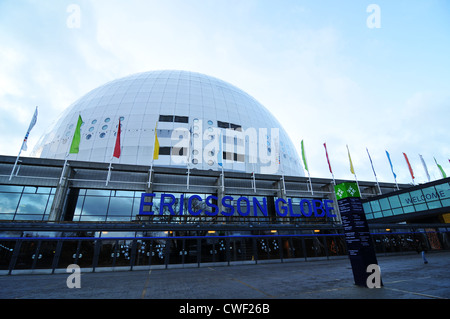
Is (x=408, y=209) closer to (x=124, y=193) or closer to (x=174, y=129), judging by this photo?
(x=174, y=129)

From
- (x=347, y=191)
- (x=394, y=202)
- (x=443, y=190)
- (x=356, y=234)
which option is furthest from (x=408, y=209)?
(x=356, y=234)

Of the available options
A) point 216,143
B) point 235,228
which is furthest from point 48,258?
point 216,143

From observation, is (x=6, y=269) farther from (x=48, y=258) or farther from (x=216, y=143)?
(x=216, y=143)

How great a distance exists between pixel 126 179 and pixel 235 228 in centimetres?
1850

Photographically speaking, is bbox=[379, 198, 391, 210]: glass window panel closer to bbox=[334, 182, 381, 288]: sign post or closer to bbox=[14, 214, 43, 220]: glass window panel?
bbox=[334, 182, 381, 288]: sign post

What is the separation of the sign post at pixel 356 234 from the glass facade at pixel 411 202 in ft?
115

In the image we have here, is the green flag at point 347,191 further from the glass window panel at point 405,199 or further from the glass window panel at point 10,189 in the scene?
the glass window panel at point 10,189

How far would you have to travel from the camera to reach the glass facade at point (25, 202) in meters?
27.8

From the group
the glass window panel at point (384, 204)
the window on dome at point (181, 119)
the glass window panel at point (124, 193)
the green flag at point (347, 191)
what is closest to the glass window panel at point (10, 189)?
the glass window panel at point (124, 193)

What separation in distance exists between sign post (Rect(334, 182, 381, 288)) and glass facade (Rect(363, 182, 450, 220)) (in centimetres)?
3516

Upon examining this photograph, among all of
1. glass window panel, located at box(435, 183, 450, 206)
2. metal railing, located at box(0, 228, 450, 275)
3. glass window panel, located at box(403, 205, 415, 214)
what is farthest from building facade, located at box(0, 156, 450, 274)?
glass window panel, located at box(435, 183, 450, 206)

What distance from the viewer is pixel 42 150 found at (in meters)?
40.2

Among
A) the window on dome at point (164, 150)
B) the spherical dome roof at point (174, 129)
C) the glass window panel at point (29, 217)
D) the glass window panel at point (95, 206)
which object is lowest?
the glass window panel at point (29, 217)

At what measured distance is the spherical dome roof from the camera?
3591 cm
